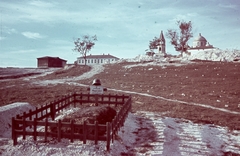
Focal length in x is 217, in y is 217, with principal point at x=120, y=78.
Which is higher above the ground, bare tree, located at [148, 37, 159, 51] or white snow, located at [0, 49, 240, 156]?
bare tree, located at [148, 37, 159, 51]

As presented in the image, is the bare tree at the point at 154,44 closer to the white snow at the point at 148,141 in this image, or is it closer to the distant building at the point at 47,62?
the distant building at the point at 47,62

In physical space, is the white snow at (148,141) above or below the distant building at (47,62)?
below

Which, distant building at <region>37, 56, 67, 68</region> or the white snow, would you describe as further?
distant building at <region>37, 56, 67, 68</region>

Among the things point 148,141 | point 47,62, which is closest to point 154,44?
point 47,62

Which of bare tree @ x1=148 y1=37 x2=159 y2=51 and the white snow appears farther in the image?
bare tree @ x1=148 y1=37 x2=159 y2=51

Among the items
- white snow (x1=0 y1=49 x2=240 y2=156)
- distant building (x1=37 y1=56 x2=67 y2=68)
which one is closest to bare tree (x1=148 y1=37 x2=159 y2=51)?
distant building (x1=37 y1=56 x2=67 y2=68)

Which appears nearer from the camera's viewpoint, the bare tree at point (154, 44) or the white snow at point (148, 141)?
the white snow at point (148, 141)

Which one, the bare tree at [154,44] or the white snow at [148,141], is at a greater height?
the bare tree at [154,44]

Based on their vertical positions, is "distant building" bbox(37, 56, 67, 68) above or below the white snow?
above

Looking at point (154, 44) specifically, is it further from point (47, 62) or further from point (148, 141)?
point (148, 141)

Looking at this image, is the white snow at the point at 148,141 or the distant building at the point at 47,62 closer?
the white snow at the point at 148,141

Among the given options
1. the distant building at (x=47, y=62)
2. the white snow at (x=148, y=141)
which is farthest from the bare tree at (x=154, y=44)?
the white snow at (x=148, y=141)

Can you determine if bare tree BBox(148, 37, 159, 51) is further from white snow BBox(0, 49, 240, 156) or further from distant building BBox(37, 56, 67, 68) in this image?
white snow BBox(0, 49, 240, 156)

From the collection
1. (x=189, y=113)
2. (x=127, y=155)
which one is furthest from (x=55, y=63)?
(x=127, y=155)
